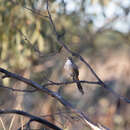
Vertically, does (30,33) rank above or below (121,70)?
below

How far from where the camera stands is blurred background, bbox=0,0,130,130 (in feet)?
16.2

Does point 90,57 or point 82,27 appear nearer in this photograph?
point 82,27

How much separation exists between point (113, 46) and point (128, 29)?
42 cm

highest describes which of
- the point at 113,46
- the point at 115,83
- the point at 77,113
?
the point at 113,46

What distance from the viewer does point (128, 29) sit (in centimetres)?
712

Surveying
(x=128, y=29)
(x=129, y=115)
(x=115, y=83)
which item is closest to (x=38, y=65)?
(x=115, y=83)

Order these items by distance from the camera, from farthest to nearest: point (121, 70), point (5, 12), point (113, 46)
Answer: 1. point (113, 46)
2. point (121, 70)
3. point (5, 12)

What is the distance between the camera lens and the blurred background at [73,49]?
4.95 m

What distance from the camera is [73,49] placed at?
583cm

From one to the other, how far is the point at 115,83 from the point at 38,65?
157 cm

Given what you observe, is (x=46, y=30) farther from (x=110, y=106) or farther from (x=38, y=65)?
(x=110, y=106)

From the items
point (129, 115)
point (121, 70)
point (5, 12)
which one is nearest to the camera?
point (5, 12)

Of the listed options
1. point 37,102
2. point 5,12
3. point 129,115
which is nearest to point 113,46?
point 129,115

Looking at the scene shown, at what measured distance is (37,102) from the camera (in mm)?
5758
